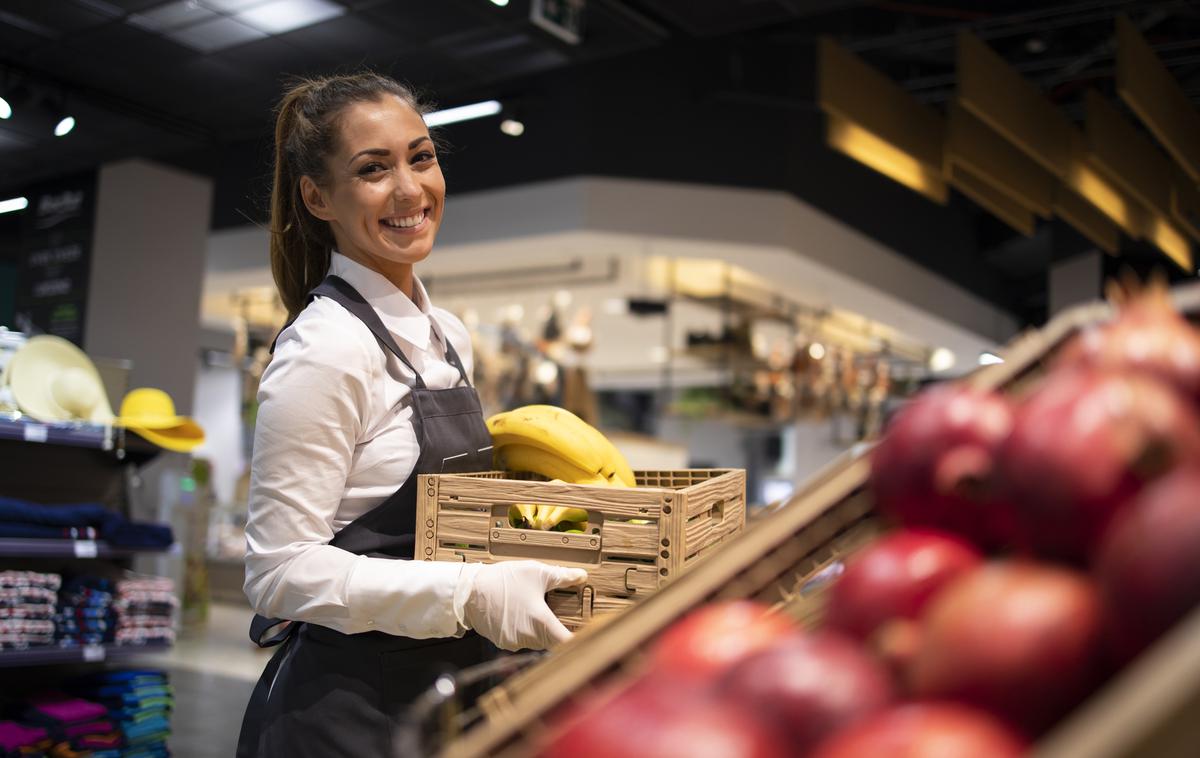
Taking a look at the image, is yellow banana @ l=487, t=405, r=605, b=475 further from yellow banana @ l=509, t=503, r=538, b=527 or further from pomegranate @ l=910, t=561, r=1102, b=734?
pomegranate @ l=910, t=561, r=1102, b=734

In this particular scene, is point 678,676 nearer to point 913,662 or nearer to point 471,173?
point 913,662

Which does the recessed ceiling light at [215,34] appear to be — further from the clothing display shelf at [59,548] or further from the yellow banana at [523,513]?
the yellow banana at [523,513]

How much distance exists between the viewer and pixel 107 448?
4668mm

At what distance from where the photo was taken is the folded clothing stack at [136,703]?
15.0ft

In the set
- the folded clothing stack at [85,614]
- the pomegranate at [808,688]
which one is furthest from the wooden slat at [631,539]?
the folded clothing stack at [85,614]

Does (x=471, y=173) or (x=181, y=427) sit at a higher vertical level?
(x=471, y=173)

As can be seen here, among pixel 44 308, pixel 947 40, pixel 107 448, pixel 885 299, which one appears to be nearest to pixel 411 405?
pixel 107 448

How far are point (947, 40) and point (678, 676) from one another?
6.58m

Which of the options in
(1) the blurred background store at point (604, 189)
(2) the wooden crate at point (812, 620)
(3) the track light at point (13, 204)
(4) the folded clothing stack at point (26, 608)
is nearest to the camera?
(2) the wooden crate at point (812, 620)

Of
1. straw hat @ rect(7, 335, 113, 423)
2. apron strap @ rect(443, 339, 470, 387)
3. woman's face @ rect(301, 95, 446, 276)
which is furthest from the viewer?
straw hat @ rect(7, 335, 113, 423)

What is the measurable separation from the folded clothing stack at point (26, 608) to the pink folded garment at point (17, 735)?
305mm

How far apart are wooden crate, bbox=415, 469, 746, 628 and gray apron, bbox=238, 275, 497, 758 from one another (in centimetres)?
12

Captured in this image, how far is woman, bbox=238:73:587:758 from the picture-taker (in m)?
1.46

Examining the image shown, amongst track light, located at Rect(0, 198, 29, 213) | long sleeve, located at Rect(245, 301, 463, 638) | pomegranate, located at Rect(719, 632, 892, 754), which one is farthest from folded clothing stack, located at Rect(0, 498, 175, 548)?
pomegranate, located at Rect(719, 632, 892, 754)
